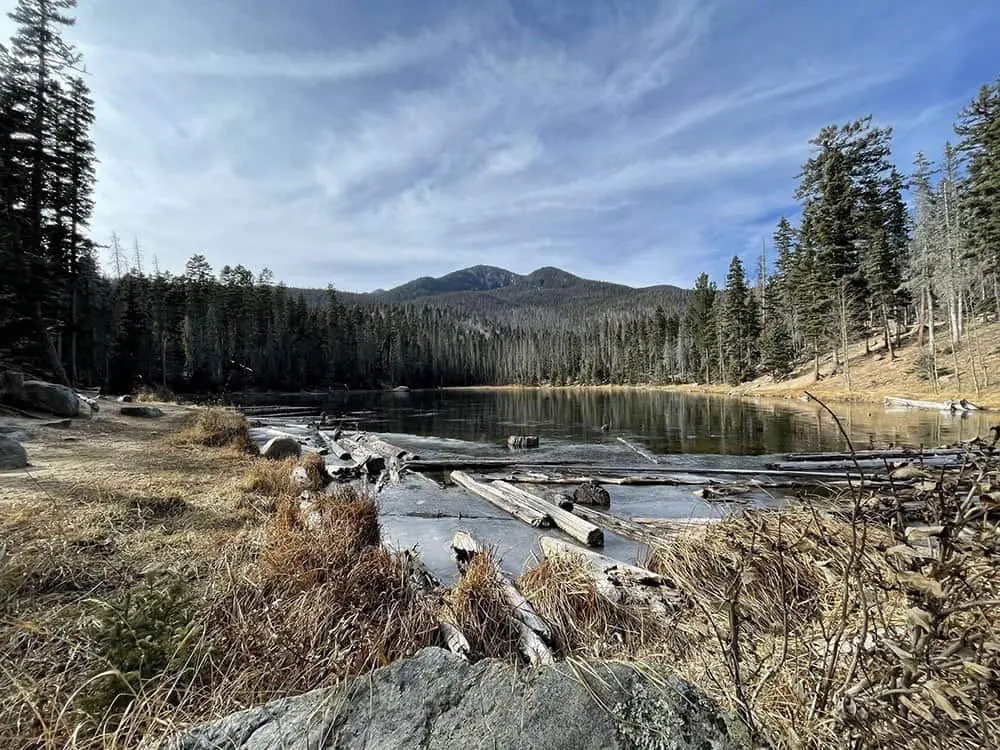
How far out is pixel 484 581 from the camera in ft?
13.6

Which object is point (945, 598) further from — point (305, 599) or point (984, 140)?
point (984, 140)

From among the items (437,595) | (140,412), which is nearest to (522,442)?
(140,412)

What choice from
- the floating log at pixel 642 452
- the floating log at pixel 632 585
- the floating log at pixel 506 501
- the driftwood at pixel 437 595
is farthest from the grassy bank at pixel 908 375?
the driftwood at pixel 437 595

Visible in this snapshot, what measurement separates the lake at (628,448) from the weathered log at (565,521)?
0.26m

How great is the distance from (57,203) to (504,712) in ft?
108

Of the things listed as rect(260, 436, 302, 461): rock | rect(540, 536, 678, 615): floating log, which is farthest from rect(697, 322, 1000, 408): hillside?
rect(260, 436, 302, 461): rock

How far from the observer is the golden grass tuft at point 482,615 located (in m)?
3.65

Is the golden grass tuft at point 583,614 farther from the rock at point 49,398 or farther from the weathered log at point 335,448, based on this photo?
the rock at point 49,398

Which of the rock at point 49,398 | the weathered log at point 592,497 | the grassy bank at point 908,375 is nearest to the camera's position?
the weathered log at point 592,497

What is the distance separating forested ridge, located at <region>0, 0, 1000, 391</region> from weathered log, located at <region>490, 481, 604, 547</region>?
7.92 meters

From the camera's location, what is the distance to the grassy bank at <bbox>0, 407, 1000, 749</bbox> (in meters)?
1.62

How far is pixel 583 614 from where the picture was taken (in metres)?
4.21

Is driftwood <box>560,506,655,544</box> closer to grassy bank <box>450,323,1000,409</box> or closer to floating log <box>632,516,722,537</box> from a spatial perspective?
floating log <box>632,516,722,537</box>

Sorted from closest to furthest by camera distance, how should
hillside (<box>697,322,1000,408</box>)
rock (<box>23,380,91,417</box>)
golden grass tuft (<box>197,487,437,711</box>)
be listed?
golden grass tuft (<box>197,487,437,711</box>) < rock (<box>23,380,91,417</box>) < hillside (<box>697,322,1000,408</box>)
